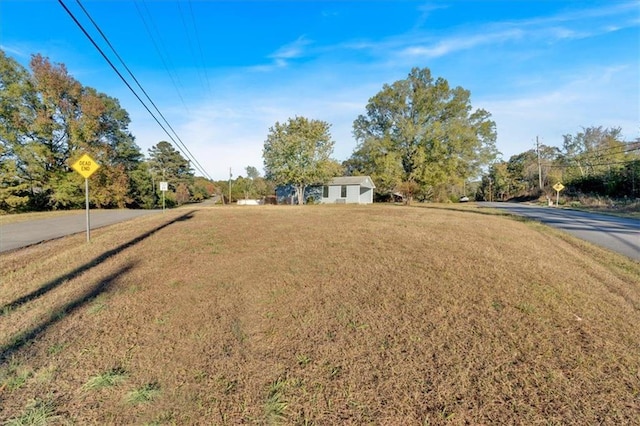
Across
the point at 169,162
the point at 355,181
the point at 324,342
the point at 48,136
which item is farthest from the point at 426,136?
the point at 169,162

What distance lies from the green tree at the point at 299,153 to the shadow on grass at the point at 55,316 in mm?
25913

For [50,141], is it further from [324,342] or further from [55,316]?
[324,342]

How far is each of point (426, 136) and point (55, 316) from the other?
3183cm

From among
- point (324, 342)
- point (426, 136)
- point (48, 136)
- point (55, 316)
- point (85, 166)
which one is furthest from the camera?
point (426, 136)

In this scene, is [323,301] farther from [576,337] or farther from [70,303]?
[70,303]

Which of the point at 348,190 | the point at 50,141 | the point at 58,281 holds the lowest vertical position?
the point at 58,281

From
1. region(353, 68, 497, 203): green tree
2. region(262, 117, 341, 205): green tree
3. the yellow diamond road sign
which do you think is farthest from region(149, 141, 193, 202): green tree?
the yellow diamond road sign

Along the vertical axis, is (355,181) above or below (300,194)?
above

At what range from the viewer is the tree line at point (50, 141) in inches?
833

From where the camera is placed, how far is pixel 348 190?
32875 millimetres

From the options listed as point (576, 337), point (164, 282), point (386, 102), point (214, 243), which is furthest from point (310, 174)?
point (576, 337)

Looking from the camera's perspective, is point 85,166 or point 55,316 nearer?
point 55,316

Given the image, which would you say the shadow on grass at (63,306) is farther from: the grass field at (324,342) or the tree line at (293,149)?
the tree line at (293,149)

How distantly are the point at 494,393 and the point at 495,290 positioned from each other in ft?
6.89
